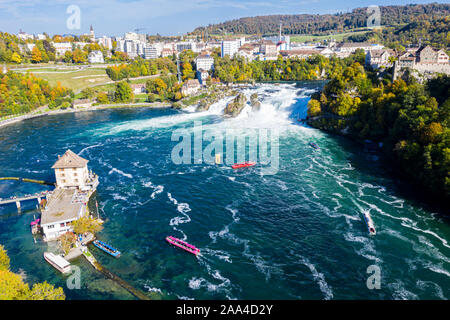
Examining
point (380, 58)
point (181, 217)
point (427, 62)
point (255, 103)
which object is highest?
point (380, 58)

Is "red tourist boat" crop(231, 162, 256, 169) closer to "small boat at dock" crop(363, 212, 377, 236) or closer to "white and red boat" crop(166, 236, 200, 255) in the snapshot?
"small boat at dock" crop(363, 212, 377, 236)

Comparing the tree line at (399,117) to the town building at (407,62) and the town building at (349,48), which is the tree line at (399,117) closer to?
the town building at (407,62)

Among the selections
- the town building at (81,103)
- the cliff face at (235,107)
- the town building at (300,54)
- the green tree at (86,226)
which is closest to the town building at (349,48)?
the town building at (300,54)

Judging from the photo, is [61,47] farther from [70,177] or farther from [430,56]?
[430,56]

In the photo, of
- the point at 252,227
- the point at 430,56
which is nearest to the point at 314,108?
the point at 430,56

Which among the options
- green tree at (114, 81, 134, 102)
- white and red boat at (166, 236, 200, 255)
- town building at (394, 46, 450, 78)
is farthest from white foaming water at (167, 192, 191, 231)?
green tree at (114, 81, 134, 102)

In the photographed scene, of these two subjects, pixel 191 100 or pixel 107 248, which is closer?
pixel 107 248
